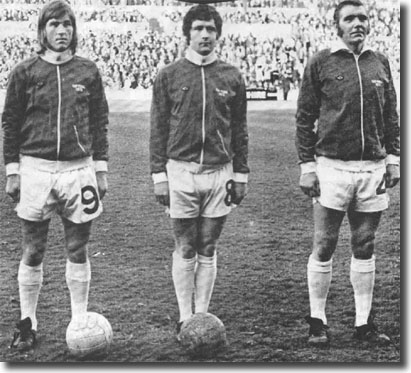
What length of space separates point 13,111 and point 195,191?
112 centimetres

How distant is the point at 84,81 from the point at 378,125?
5.64 ft

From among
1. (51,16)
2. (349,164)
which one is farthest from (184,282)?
(51,16)

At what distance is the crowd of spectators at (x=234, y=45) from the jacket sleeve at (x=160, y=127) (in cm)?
37

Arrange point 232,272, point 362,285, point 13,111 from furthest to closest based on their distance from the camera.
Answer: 1. point 232,272
2. point 362,285
3. point 13,111

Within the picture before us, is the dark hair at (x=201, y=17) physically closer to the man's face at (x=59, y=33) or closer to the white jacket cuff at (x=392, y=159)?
the man's face at (x=59, y=33)

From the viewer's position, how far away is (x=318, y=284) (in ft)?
14.6

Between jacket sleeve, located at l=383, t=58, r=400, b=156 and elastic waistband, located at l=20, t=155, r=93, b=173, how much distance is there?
181 centimetres

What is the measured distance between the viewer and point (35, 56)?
4.23 metres

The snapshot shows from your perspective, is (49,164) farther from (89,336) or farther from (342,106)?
(342,106)

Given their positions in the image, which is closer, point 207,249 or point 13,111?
point 13,111

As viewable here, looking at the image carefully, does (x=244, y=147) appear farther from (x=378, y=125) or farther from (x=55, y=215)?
(x=55, y=215)

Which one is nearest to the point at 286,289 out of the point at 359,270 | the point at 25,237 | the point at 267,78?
the point at 359,270

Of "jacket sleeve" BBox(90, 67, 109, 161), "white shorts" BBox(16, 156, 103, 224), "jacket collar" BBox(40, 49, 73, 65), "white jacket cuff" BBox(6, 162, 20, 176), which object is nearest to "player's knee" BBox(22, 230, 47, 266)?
"white shorts" BBox(16, 156, 103, 224)

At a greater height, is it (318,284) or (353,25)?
(353,25)
